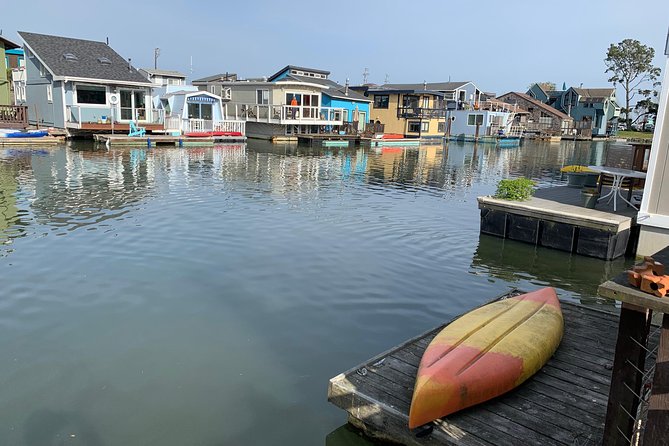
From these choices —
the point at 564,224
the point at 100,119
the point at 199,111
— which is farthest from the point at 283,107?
the point at 564,224

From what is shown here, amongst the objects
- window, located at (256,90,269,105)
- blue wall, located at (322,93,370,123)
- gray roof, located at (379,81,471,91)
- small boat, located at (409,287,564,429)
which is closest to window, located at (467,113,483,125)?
gray roof, located at (379,81,471,91)

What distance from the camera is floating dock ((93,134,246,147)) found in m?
35.7

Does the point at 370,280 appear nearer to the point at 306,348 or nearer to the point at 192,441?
the point at 306,348

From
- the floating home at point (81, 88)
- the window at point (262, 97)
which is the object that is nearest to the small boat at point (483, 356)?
the floating home at point (81, 88)

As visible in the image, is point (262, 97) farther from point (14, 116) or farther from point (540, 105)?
point (540, 105)

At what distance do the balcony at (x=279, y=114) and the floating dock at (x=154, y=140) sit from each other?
776cm

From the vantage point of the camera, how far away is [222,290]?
32.1 ft

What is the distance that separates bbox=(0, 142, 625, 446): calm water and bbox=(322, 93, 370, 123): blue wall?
3627 centimetres

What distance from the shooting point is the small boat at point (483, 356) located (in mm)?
Answer: 4953

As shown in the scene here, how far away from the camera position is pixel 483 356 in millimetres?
5555

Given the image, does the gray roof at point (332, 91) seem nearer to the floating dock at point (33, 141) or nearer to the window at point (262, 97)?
the window at point (262, 97)

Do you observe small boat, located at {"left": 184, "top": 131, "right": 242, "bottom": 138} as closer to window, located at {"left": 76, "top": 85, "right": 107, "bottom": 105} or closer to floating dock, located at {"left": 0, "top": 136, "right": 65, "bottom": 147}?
window, located at {"left": 76, "top": 85, "right": 107, "bottom": 105}

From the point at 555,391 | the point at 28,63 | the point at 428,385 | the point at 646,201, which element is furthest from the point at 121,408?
the point at 28,63

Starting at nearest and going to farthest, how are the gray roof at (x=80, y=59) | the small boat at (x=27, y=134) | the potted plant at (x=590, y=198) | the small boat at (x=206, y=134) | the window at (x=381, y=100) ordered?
the potted plant at (x=590, y=198)
the small boat at (x=27, y=134)
the gray roof at (x=80, y=59)
the small boat at (x=206, y=134)
the window at (x=381, y=100)
